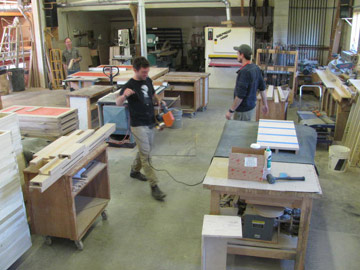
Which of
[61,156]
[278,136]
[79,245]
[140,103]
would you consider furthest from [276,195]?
[140,103]

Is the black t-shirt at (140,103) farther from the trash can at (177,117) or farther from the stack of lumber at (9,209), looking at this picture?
the trash can at (177,117)

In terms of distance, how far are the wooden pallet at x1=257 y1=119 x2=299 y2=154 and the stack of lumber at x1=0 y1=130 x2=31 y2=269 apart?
1.94 m

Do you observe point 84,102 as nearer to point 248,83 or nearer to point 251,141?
point 248,83

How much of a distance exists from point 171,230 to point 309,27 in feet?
28.5

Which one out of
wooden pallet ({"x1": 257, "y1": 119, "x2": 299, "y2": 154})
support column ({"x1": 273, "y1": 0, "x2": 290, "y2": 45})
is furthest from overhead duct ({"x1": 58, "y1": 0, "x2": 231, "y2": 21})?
wooden pallet ({"x1": 257, "y1": 119, "x2": 299, "y2": 154})

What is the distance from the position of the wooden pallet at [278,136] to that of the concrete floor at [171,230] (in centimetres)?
93

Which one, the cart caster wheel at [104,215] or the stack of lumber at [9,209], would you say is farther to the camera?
the cart caster wheel at [104,215]

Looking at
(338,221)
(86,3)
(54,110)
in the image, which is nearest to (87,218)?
(54,110)

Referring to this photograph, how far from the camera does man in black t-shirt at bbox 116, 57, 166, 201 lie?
359 centimetres

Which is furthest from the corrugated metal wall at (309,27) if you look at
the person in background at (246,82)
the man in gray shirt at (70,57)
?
the person in background at (246,82)

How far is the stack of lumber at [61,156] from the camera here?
2.46 m

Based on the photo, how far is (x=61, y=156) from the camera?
8.90ft

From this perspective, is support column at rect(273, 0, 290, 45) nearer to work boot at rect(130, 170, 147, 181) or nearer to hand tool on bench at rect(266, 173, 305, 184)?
work boot at rect(130, 170, 147, 181)

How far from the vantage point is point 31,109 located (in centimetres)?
393
